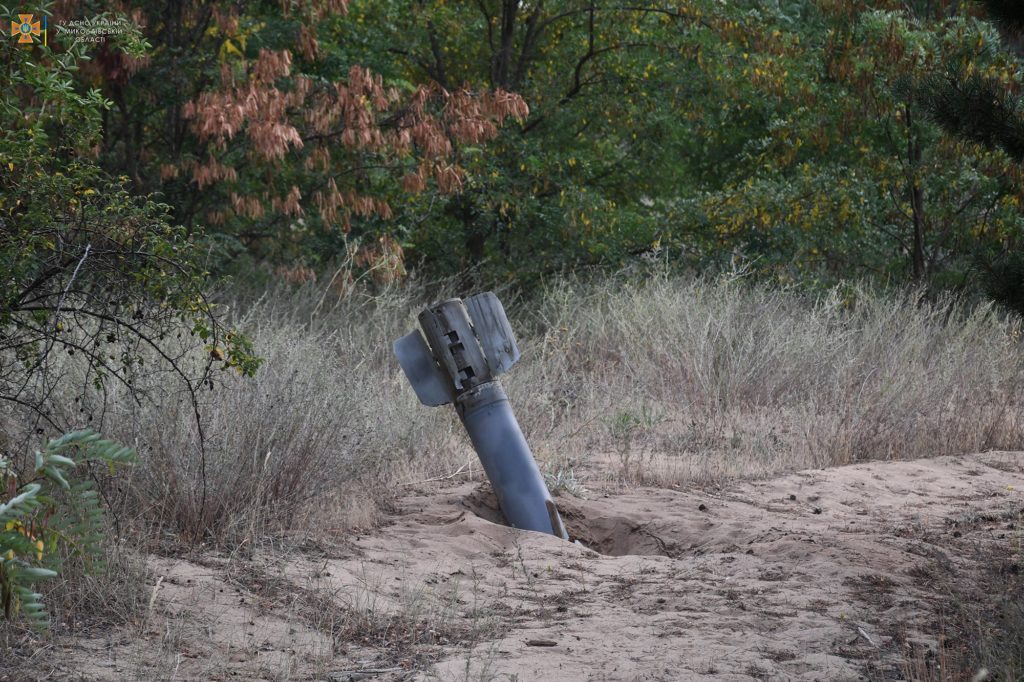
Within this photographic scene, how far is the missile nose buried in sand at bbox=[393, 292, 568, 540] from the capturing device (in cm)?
608

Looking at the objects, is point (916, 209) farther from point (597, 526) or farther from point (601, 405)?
point (597, 526)

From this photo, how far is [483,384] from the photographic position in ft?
20.1

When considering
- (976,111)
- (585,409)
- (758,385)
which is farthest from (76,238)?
(758,385)

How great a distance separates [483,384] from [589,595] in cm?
153

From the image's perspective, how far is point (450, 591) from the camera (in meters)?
4.94

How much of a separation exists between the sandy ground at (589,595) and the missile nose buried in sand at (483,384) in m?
0.23

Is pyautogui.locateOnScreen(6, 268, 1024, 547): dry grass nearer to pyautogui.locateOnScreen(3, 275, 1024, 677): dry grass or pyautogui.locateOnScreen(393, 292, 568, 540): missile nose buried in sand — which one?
pyautogui.locateOnScreen(3, 275, 1024, 677): dry grass

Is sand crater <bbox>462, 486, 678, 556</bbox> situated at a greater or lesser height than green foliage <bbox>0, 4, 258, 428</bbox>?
lesser

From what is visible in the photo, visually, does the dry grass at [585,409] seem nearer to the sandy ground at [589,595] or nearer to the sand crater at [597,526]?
the sandy ground at [589,595]

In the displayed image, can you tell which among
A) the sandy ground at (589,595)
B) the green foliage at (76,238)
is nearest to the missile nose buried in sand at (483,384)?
the sandy ground at (589,595)

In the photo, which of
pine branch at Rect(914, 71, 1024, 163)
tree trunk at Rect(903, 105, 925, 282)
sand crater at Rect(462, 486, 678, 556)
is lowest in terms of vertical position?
sand crater at Rect(462, 486, 678, 556)

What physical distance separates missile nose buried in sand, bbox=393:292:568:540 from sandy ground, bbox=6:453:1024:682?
0.23 metres

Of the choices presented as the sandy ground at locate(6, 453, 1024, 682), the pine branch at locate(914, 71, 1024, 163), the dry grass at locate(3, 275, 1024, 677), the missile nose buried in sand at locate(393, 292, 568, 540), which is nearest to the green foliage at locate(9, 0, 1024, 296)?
the dry grass at locate(3, 275, 1024, 677)

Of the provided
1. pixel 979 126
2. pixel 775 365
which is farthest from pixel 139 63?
pixel 979 126
